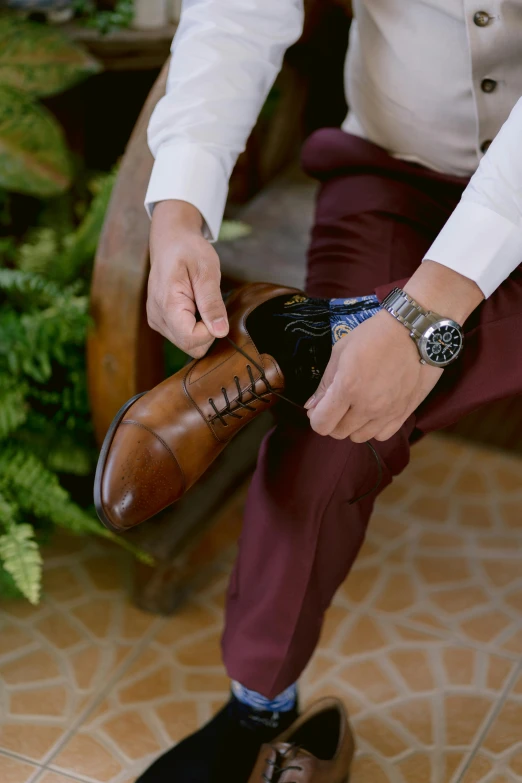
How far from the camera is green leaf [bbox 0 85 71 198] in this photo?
1.47 metres

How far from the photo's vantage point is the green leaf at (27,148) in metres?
1.47

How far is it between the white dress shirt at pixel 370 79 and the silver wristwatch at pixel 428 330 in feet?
0.94

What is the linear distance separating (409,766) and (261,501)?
513mm

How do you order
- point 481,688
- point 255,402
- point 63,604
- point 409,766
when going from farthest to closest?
point 63,604
point 481,688
point 409,766
point 255,402

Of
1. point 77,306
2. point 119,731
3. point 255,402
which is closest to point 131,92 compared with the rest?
→ point 77,306

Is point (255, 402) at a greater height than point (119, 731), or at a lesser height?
greater

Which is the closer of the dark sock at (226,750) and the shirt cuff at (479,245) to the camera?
the shirt cuff at (479,245)

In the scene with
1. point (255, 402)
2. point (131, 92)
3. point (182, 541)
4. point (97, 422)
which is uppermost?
point (255, 402)

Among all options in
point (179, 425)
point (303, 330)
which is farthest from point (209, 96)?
point (179, 425)

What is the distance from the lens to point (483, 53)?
1078mm

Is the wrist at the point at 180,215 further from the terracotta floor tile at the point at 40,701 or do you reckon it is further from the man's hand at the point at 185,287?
the terracotta floor tile at the point at 40,701

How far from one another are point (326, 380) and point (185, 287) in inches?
8.4

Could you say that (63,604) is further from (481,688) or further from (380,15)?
(380,15)

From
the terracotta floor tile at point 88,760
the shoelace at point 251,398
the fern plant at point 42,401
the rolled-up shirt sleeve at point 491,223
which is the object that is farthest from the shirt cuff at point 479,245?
the terracotta floor tile at point 88,760
